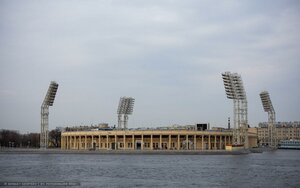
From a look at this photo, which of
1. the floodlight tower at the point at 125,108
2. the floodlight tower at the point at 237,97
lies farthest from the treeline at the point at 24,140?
the floodlight tower at the point at 237,97

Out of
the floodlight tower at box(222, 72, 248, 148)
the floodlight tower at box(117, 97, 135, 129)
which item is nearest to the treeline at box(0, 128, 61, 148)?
the floodlight tower at box(117, 97, 135, 129)

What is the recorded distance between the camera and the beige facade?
345 ft

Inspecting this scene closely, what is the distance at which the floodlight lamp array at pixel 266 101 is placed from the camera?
136250mm

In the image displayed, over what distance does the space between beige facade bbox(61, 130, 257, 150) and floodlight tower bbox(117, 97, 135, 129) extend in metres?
16.7

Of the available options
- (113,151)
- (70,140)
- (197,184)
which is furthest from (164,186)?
(70,140)

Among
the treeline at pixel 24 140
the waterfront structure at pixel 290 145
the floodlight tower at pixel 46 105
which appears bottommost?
the waterfront structure at pixel 290 145

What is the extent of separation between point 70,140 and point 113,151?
2245 cm

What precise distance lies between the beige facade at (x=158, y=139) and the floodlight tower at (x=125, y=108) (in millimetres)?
16686

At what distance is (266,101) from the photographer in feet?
449

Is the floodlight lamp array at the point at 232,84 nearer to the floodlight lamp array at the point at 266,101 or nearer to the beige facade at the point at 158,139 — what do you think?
the beige facade at the point at 158,139

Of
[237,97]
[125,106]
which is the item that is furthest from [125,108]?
[237,97]

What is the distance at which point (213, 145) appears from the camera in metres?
110

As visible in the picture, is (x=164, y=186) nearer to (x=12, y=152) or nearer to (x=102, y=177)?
(x=102, y=177)

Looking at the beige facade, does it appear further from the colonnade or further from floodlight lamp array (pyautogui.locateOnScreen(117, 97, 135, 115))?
floodlight lamp array (pyautogui.locateOnScreen(117, 97, 135, 115))
